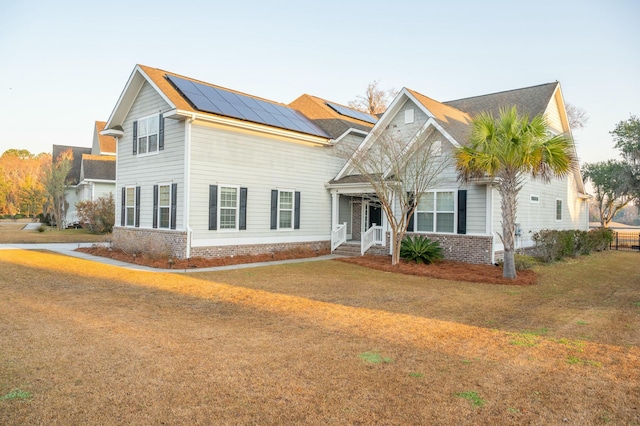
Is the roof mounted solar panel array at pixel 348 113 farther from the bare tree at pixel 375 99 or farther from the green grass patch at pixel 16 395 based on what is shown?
the green grass patch at pixel 16 395

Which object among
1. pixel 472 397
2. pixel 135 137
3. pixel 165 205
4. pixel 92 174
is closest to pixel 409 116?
pixel 165 205

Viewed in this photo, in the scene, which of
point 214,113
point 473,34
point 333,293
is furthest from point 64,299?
point 473,34

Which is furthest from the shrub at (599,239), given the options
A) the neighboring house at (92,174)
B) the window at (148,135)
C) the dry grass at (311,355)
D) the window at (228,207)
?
the neighboring house at (92,174)

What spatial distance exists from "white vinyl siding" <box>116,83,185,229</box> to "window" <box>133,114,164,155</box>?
0.21 m

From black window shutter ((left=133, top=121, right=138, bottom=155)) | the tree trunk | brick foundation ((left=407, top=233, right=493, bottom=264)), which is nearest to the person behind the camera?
the tree trunk

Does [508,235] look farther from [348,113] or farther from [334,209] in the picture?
[348,113]

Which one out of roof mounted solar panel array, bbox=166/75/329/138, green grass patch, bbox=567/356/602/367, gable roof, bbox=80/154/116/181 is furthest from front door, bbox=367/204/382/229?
gable roof, bbox=80/154/116/181

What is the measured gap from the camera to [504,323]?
24.4 ft

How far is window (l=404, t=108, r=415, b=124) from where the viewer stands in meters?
17.5

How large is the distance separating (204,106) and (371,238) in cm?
876

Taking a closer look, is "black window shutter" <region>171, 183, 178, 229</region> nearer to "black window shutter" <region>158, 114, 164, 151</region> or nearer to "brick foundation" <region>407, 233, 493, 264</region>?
"black window shutter" <region>158, 114, 164, 151</region>

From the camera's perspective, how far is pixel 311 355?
5.42m

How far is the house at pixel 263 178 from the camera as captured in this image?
1497cm

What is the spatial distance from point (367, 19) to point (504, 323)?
15174 mm
